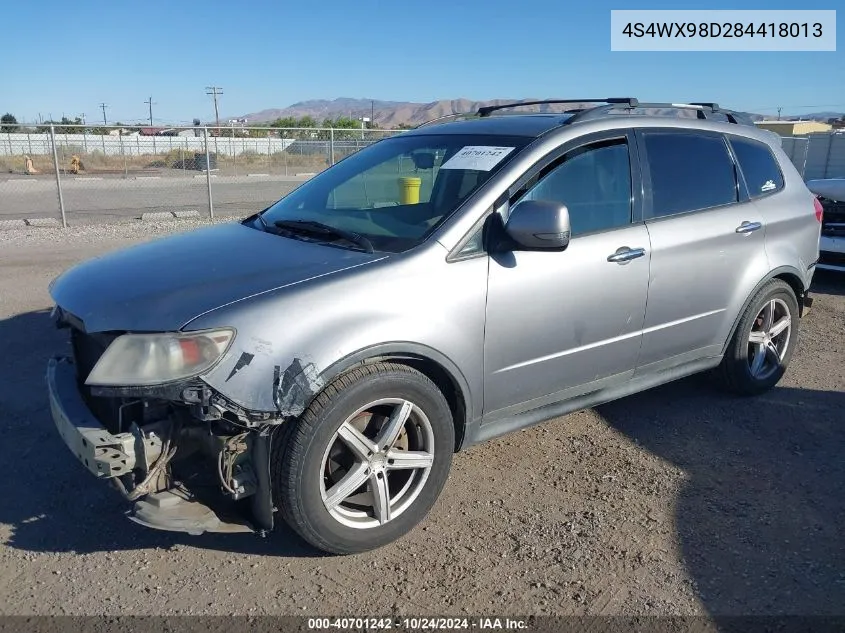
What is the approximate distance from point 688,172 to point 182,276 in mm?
3002

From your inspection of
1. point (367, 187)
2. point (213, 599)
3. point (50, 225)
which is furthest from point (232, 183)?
point (213, 599)

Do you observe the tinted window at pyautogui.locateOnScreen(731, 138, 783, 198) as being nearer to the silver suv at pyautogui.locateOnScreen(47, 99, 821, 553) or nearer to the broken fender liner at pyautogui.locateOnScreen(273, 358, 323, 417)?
the silver suv at pyautogui.locateOnScreen(47, 99, 821, 553)

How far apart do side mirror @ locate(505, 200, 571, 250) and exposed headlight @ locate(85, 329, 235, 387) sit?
4.42 feet

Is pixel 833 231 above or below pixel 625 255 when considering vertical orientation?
below

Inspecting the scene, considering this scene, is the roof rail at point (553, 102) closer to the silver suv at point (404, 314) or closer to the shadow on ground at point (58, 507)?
the silver suv at point (404, 314)

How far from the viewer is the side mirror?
3164mm

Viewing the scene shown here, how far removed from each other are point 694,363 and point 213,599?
3119 mm

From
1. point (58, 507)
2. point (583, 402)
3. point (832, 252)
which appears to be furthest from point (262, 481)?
point (832, 252)

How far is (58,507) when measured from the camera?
338 cm

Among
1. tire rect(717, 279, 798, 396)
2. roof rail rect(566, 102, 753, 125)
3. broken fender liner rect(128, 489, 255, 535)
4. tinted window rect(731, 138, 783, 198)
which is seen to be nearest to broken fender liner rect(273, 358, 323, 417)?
broken fender liner rect(128, 489, 255, 535)

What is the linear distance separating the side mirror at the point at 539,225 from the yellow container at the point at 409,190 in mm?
734

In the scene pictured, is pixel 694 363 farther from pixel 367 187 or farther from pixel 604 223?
pixel 367 187

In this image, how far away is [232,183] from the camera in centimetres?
2659

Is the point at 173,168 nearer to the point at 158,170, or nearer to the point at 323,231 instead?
the point at 158,170
